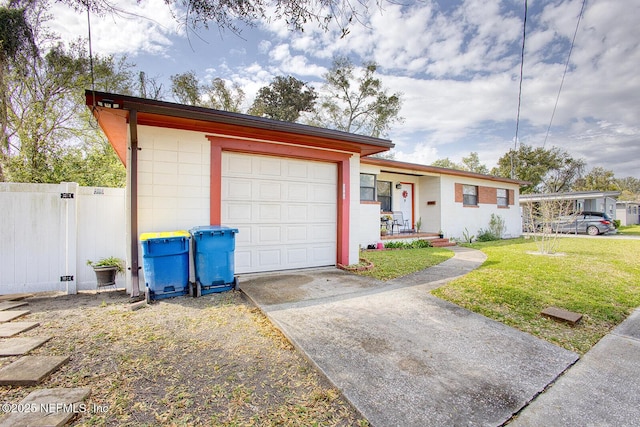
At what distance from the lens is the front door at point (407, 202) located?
42.0 feet

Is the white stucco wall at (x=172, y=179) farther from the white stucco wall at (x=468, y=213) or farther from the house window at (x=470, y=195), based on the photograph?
the house window at (x=470, y=195)

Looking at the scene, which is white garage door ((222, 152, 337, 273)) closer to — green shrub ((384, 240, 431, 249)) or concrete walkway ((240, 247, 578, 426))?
concrete walkway ((240, 247, 578, 426))

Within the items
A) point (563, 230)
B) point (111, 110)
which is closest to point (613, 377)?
point (111, 110)

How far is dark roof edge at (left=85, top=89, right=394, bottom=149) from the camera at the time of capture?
397 cm

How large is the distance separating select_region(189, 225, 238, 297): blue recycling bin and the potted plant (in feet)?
5.36

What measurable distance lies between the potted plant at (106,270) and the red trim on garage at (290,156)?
1.84 metres

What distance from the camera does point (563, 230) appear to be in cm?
1766

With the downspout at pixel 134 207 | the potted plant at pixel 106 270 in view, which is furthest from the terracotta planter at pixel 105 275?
the downspout at pixel 134 207

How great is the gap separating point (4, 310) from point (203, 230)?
2686 millimetres

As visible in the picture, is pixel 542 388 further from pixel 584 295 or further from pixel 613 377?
pixel 584 295

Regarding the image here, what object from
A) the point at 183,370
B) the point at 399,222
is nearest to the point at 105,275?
the point at 183,370

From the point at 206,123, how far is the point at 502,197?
15.9m

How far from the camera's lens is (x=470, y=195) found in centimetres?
1371

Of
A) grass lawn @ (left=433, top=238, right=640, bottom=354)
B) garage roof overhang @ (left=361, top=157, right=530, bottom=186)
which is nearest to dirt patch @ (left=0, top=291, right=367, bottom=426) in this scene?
grass lawn @ (left=433, top=238, right=640, bottom=354)
